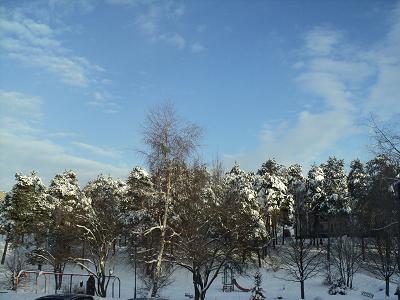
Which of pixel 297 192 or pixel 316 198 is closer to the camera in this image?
pixel 297 192

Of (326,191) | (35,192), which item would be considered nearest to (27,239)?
(35,192)

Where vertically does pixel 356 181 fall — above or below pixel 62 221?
above

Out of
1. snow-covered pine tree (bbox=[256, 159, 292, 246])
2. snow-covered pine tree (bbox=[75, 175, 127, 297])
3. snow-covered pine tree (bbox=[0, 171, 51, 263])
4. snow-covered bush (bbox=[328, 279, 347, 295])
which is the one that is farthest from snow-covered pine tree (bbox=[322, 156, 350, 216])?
snow-covered pine tree (bbox=[0, 171, 51, 263])

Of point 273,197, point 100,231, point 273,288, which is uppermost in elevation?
point 273,197

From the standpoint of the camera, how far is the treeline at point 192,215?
2654 centimetres

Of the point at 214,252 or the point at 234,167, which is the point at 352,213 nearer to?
the point at 234,167

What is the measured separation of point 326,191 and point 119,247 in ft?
103

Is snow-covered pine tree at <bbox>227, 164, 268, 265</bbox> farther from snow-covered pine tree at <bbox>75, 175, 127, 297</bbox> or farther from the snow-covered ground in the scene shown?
snow-covered pine tree at <bbox>75, 175, 127, 297</bbox>

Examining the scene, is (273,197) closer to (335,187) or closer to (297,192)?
(297,192)

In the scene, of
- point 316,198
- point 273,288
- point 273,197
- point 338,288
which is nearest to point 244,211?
point 338,288

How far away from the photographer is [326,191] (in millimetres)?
64875

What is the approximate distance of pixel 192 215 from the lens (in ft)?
96.3

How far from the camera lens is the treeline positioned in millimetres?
26541

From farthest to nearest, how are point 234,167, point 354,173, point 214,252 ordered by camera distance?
point 354,173
point 234,167
point 214,252
